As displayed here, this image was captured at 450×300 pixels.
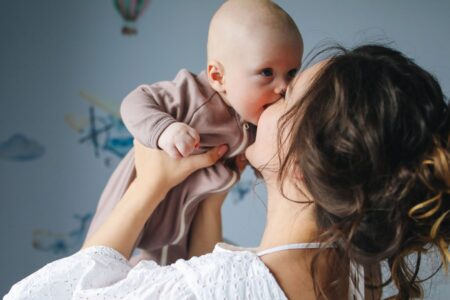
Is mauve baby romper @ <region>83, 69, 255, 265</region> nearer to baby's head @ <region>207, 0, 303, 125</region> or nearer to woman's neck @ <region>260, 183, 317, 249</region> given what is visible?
baby's head @ <region>207, 0, 303, 125</region>

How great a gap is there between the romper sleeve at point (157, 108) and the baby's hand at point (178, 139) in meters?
0.02

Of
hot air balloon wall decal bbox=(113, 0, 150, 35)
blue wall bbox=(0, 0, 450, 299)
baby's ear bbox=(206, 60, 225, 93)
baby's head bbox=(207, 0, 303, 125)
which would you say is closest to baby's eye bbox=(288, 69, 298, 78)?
baby's head bbox=(207, 0, 303, 125)

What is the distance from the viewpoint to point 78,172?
2006 millimetres

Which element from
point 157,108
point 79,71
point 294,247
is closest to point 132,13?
point 79,71

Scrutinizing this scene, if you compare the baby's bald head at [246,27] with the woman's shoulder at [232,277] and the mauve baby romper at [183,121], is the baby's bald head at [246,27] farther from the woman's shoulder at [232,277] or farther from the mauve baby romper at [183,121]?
the woman's shoulder at [232,277]

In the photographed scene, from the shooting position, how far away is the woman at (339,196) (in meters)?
0.77

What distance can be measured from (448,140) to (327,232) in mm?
200

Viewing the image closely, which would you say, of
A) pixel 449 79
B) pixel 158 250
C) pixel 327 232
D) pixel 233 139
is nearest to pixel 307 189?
pixel 327 232

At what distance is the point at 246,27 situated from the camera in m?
1.08

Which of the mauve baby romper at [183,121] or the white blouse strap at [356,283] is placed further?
the mauve baby romper at [183,121]

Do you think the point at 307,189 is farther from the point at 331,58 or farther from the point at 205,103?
the point at 205,103

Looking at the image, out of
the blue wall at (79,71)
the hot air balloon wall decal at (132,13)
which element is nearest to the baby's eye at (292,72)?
the blue wall at (79,71)

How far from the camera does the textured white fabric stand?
2.68 feet

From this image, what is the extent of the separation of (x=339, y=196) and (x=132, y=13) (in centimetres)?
142
